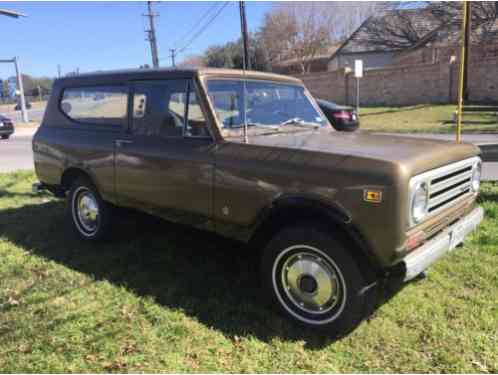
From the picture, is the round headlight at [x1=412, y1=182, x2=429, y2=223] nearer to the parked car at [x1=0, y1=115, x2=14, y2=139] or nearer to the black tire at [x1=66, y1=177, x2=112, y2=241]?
the black tire at [x1=66, y1=177, x2=112, y2=241]

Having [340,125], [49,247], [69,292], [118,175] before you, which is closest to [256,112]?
[118,175]

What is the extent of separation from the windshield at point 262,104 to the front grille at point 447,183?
1.45 metres

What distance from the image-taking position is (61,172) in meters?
4.95

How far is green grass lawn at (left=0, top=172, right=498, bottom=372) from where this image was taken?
2775 millimetres

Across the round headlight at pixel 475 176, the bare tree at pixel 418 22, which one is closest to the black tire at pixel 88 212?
the round headlight at pixel 475 176

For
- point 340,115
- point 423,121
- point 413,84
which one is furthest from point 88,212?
point 413,84

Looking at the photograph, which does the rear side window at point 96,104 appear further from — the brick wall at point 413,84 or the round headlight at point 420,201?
the brick wall at point 413,84

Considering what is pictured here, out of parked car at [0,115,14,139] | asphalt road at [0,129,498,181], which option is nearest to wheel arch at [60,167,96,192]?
asphalt road at [0,129,498,181]

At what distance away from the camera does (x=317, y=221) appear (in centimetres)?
300

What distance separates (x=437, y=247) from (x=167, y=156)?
231 centimetres

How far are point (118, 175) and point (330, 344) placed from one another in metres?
2.60

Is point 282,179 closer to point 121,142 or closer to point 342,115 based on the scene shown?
point 121,142

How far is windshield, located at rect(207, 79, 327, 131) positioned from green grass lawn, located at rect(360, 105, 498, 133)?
1167 centimetres

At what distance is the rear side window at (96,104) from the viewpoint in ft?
14.0
